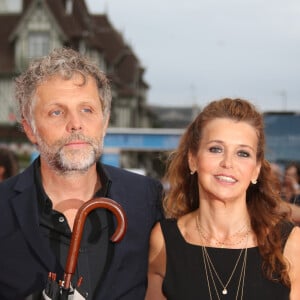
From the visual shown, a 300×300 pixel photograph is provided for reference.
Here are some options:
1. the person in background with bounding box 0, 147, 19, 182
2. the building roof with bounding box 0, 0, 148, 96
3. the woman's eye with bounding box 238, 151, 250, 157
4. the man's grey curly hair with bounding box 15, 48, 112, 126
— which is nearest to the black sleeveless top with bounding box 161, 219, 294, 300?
the woman's eye with bounding box 238, 151, 250, 157

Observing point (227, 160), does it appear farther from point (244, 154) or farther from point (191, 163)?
point (191, 163)

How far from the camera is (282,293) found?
297 cm

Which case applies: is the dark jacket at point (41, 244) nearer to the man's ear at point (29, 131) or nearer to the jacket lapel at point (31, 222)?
the jacket lapel at point (31, 222)

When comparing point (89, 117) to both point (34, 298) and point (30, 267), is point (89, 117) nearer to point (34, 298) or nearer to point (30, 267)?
point (30, 267)

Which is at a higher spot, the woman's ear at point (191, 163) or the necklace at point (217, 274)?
the woman's ear at point (191, 163)

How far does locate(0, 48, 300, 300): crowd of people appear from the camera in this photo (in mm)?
2875

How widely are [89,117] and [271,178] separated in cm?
125

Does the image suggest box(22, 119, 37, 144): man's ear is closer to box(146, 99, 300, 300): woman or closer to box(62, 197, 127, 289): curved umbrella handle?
box(62, 197, 127, 289): curved umbrella handle

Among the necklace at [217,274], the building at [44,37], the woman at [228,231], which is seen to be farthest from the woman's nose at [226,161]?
the building at [44,37]

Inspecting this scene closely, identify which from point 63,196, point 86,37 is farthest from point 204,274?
point 86,37

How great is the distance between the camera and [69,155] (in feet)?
9.46

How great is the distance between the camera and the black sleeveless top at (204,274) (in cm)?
300

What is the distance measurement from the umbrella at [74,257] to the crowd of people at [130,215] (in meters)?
0.42

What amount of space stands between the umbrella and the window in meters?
32.4
